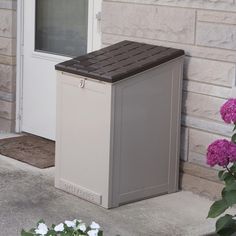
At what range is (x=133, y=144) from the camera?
4.91 metres

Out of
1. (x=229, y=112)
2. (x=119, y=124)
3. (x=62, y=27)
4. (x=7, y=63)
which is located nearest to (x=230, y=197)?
(x=229, y=112)

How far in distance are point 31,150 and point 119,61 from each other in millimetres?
1719

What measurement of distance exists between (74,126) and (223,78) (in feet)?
3.73

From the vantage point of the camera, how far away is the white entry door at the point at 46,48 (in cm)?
646

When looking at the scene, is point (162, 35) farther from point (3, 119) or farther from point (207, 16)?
point (3, 119)

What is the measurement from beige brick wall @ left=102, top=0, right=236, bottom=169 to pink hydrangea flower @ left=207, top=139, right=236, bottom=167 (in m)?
1.31

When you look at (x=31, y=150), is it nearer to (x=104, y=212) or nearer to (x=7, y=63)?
(x=7, y=63)

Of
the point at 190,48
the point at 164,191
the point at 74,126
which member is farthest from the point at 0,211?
the point at 190,48

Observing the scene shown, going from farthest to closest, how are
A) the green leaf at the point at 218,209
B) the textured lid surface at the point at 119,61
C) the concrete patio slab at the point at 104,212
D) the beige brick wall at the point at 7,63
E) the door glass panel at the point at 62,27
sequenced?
the beige brick wall at the point at 7,63 → the door glass panel at the point at 62,27 → the textured lid surface at the point at 119,61 → the concrete patio slab at the point at 104,212 → the green leaf at the point at 218,209

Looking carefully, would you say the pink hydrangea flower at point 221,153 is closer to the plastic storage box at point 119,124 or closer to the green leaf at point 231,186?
the green leaf at point 231,186

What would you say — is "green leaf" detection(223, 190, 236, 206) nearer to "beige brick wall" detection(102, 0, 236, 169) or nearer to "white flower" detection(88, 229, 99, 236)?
"white flower" detection(88, 229, 99, 236)

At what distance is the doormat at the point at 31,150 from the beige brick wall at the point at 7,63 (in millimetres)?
325

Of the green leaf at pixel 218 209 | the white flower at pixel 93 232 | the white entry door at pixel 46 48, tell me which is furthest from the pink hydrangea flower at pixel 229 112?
the white entry door at pixel 46 48

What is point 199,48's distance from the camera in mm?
5086
